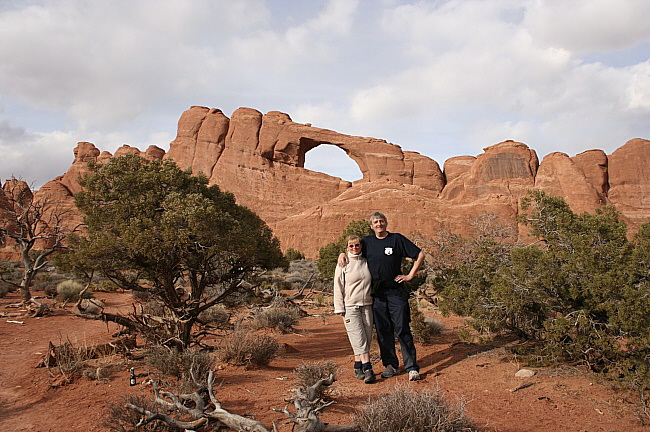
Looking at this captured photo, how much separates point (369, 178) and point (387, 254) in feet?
184

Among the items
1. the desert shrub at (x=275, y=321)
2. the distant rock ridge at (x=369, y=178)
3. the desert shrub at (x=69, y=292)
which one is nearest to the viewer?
the desert shrub at (x=275, y=321)

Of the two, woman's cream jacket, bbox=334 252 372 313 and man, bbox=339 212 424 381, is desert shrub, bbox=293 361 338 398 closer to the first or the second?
woman's cream jacket, bbox=334 252 372 313

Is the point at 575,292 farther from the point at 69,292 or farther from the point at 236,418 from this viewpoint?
the point at 69,292

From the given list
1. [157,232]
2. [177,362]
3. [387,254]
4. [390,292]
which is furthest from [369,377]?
[157,232]

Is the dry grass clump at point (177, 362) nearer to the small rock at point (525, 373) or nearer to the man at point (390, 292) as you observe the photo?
the man at point (390, 292)

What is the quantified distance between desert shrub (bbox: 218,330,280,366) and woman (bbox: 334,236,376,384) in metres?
1.70

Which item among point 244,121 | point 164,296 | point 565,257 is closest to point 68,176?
point 244,121

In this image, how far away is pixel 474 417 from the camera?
12.5 feet

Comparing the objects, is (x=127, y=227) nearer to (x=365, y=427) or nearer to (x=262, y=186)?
(x=365, y=427)

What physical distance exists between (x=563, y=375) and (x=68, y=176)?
7830 cm

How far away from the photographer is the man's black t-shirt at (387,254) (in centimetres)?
526

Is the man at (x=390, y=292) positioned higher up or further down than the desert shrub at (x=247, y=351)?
higher up

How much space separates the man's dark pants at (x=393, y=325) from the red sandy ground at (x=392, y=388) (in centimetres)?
27

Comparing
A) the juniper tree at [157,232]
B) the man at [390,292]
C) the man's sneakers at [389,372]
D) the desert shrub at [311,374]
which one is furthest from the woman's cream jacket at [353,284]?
the juniper tree at [157,232]
